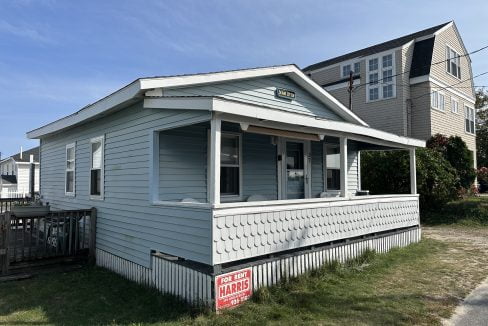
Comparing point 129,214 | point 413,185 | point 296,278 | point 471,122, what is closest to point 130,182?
point 129,214

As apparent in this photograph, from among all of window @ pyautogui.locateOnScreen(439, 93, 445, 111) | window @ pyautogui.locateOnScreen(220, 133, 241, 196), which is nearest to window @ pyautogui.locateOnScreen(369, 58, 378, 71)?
window @ pyautogui.locateOnScreen(439, 93, 445, 111)

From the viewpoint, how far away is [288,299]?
17.9 ft

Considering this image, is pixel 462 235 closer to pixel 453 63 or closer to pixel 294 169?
pixel 294 169

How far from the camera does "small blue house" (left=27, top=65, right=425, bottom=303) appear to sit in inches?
215

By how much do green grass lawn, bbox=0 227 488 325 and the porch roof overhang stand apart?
260 cm

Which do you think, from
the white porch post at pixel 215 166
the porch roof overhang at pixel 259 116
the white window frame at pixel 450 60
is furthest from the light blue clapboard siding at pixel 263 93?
the white window frame at pixel 450 60

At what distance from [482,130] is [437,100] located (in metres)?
19.3

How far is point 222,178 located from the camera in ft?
26.0

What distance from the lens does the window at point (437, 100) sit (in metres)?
19.2

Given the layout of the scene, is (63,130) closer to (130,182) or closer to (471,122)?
(130,182)

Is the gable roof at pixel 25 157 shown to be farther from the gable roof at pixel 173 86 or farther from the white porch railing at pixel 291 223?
the white porch railing at pixel 291 223

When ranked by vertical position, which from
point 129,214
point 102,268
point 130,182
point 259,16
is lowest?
point 102,268

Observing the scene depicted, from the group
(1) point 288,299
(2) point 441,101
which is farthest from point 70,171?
(2) point 441,101

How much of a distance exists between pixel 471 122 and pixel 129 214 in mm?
23977
